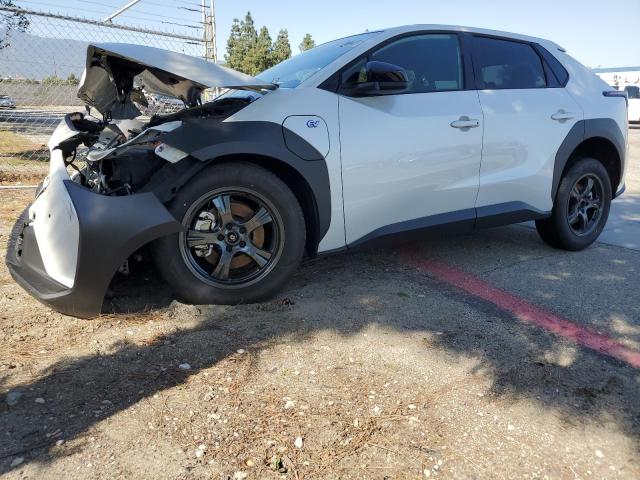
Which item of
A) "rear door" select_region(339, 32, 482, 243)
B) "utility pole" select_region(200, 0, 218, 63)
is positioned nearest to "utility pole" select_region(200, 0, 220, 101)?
"utility pole" select_region(200, 0, 218, 63)

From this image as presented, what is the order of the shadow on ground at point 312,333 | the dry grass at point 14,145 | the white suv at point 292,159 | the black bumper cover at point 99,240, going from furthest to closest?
the dry grass at point 14,145
the white suv at point 292,159
the black bumper cover at point 99,240
the shadow on ground at point 312,333

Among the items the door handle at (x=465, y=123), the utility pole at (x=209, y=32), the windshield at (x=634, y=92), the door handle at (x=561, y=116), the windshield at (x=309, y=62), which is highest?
the utility pole at (x=209, y=32)

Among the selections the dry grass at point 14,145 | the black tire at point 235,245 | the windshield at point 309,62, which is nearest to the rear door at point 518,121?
the windshield at point 309,62

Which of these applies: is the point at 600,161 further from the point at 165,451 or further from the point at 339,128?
the point at 165,451

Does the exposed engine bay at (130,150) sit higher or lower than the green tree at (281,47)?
lower

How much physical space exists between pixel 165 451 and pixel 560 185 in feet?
12.6

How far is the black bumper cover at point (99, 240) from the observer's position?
8.86ft

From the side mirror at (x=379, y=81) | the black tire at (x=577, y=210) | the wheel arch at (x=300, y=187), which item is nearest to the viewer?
the wheel arch at (x=300, y=187)

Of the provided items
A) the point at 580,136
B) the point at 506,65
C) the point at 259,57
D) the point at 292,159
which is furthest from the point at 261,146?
the point at 259,57

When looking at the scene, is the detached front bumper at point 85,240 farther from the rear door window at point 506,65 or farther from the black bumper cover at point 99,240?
the rear door window at point 506,65

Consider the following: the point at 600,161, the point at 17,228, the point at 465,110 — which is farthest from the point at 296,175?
the point at 600,161

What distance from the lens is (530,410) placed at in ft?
7.68

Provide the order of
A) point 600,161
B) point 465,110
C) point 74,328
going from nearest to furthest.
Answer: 1. point 74,328
2. point 465,110
3. point 600,161

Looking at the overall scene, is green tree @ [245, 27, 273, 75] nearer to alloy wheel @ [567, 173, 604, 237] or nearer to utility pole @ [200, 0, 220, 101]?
utility pole @ [200, 0, 220, 101]
